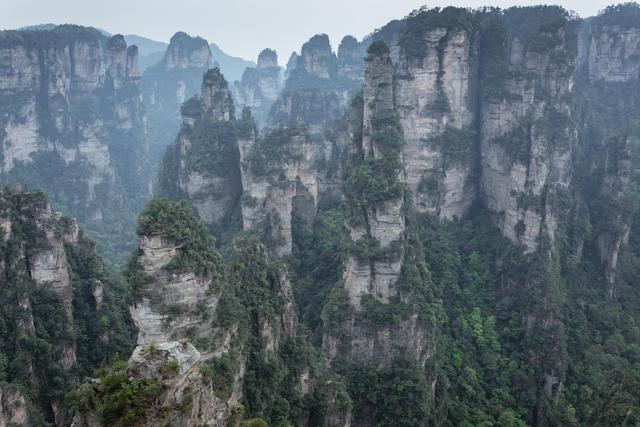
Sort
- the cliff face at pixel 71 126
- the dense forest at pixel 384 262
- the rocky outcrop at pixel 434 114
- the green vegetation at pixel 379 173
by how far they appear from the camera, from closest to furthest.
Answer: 1. the dense forest at pixel 384 262
2. the green vegetation at pixel 379 173
3. the rocky outcrop at pixel 434 114
4. the cliff face at pixel 71 126

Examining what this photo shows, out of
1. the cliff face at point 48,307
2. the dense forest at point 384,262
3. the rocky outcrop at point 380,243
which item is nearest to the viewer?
the dense forest at point 384,262

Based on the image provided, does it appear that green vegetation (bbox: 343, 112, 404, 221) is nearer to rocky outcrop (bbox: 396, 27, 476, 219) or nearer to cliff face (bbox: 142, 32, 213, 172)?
rocky outcrop (bbox: 396, 27, 476, 219)

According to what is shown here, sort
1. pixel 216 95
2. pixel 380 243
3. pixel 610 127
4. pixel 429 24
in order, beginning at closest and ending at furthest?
pixel 380 243
pixel 429 24
pixel 216 95
pixel 610 127

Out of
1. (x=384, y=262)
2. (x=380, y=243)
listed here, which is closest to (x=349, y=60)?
(x=380, y=243)

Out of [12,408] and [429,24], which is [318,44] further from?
[12,408]

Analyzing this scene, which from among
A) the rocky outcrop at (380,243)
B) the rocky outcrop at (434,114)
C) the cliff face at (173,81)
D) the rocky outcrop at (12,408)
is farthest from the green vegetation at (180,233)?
the cliff face at (173,81)

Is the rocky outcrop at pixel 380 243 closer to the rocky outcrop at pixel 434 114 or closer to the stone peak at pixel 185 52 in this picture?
the rocky outcrop at pixel 434 114

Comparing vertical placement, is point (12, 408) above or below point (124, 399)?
below

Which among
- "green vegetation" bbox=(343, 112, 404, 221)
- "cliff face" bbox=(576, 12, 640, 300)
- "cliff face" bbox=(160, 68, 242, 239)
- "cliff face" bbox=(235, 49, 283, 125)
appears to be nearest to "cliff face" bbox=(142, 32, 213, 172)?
"cliff face" bbox=(235, 49, 283, 125)
